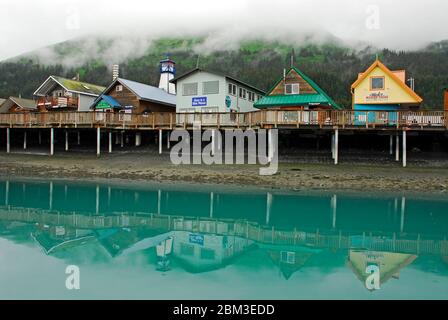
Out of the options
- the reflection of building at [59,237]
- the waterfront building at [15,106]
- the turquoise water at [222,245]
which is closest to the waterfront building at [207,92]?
the turquoise water at [222,245]

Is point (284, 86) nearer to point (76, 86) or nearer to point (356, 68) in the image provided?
point (76, 86)

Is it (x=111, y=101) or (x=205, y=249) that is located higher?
(x=111, y=101)

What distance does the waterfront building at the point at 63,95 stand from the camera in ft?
144

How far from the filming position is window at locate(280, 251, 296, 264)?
11281 millimetres

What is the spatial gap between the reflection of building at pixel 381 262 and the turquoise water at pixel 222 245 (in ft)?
0.10

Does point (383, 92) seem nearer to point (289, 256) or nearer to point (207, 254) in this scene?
point (289, 256)

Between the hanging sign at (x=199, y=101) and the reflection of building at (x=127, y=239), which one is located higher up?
the hanging sign at (x=199, y=101)

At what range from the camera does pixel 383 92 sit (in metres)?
32.3

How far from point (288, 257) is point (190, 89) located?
2929 cm

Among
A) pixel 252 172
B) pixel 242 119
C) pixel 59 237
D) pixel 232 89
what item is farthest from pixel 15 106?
pixel 59 237

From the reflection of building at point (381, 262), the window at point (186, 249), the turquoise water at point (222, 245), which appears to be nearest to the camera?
the turquoise water at point (222, 245)

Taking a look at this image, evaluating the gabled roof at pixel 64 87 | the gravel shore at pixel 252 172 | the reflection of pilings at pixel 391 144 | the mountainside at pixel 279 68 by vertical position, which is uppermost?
the mountainside at pixel 279 68

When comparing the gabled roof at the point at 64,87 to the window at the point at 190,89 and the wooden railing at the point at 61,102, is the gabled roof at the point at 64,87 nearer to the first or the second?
the wooden railing at the point at 61,102

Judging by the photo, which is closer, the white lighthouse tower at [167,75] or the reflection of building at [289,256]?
the reflection of building at [289,256]
